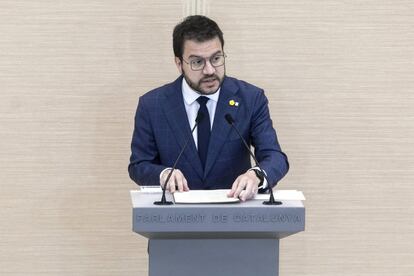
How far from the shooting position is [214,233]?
2.68m

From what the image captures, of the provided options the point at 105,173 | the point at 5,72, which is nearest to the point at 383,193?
the point at 105,173

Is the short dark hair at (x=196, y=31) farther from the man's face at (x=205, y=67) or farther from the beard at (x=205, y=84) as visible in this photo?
the beard at (x=205, y=84)

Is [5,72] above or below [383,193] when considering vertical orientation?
above

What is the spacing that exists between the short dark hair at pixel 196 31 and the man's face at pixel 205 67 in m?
0.02

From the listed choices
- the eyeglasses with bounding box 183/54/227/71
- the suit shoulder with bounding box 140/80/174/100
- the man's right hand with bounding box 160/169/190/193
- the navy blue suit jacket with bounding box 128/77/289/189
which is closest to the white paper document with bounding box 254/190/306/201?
the man's right hand with bounding box 160/169/190/193

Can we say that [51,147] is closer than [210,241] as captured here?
No

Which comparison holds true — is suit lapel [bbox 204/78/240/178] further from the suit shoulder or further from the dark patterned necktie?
the suit shoulder

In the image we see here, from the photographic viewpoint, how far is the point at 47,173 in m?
4.09

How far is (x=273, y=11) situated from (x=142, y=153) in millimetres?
1151

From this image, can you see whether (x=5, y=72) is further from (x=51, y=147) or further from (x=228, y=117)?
(x=228, y=117)

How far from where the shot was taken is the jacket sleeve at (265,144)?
3117 mm

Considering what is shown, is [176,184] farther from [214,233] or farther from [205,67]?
[205,67]

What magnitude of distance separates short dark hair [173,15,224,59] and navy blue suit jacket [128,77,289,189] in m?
0.18

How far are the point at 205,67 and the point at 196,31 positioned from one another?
0.14 metres
